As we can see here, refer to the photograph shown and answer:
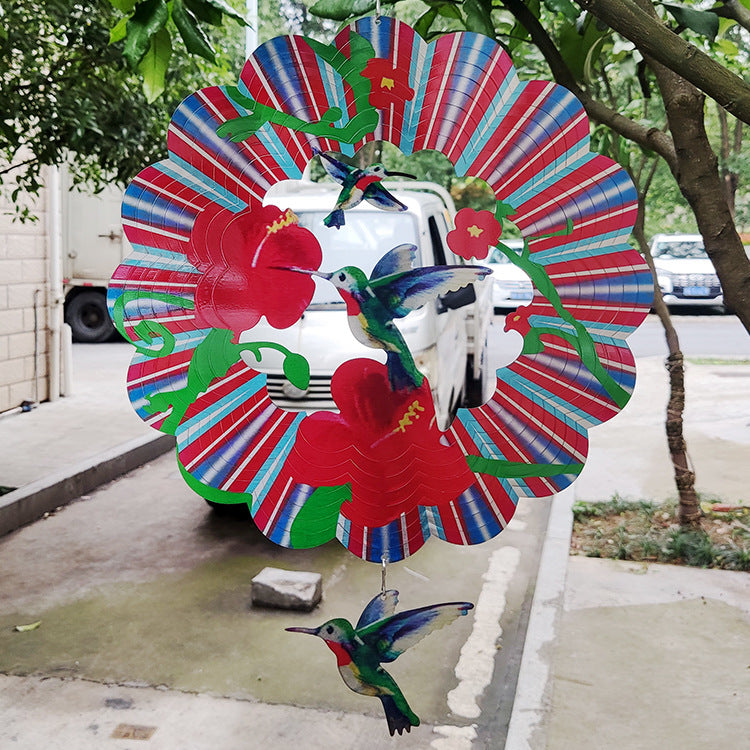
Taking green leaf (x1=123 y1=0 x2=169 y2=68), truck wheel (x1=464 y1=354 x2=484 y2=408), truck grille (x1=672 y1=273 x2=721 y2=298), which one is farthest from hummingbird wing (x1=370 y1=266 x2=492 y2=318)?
truck grille (x1=672 y1=273 x2=721 y2=298)

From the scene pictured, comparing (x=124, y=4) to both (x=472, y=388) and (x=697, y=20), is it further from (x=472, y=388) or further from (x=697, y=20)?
(x=472, y=388)

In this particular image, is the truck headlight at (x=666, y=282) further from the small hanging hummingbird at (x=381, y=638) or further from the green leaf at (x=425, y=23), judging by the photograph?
the small hanging hummingbird at (x=381, y=638)

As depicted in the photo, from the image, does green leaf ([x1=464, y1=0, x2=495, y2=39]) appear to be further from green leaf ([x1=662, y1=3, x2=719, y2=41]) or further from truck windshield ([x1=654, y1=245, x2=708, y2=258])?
truck windshield ([x1=654, y1=245, x2=708, y2=258])

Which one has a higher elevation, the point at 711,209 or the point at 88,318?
the point at 711,209

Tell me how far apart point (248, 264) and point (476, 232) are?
42 centimetres

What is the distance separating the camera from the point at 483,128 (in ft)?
5.25

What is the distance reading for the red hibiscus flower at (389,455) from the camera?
169cm

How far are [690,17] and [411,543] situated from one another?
141 centimetres

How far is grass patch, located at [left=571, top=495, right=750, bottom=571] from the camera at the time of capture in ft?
16.8

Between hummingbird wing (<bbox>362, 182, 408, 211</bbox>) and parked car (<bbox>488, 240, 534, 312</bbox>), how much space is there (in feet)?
0.69

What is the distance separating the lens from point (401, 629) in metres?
1.67

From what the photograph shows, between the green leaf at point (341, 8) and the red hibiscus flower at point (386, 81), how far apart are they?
57 centimetres

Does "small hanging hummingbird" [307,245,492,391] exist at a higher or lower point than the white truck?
lower

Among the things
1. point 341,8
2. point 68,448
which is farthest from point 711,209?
point 68,448
